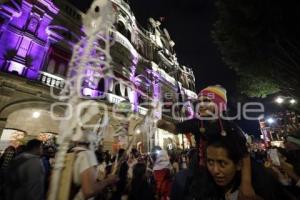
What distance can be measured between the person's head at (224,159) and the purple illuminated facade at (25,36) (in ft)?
34.3

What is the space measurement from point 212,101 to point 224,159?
3.00 ft

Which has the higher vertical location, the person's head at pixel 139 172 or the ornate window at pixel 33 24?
the ornate window at pixel 33 24

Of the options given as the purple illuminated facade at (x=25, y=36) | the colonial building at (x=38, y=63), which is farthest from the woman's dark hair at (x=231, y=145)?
the purple illuminated facade at (x=25, y=36)

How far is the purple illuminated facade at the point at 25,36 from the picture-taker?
9.39 metres

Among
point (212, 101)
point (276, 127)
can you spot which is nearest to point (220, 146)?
point (212, 101)

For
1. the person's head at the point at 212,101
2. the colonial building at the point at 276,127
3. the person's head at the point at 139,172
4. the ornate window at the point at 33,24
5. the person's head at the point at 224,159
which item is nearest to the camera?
the person's head at the point at 224,159

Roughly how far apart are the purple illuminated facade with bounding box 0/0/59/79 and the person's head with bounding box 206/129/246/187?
10441mm

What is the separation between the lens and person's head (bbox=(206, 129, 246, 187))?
156 centimetres

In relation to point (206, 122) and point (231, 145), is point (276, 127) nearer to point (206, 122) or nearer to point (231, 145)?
point (206, 122)

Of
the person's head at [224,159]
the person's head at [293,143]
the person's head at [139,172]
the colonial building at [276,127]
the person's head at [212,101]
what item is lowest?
the person's head at [139,172]

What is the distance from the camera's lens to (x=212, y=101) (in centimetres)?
233

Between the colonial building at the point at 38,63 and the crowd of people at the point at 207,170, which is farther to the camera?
the colonial building at the point at 38,63

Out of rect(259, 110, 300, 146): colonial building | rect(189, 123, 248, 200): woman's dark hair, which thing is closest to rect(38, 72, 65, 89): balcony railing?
rect(189, 123, 248, 200): woman's dark hair

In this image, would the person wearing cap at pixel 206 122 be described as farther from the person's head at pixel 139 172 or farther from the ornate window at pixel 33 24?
the ornate window at pixel 33 24
